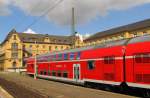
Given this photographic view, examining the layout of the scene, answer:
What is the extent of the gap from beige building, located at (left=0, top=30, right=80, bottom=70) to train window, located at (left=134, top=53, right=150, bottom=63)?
97.1 metres

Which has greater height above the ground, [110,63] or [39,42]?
[39,42]

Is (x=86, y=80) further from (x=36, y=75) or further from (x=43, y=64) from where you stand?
(x=36, y=75)

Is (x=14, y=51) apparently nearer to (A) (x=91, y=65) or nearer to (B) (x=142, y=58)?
(A) (x=91, y=65)

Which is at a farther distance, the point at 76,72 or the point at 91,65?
the point at 76,72

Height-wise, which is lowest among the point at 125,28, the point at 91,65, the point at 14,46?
the point at 91,65

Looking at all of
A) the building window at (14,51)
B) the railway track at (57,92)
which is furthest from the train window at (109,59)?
the building window at (14,51)

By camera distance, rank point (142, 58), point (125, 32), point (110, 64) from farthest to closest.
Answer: point (125, 32) → point (110, 64) → point (142, 58)

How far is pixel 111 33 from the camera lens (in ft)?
363

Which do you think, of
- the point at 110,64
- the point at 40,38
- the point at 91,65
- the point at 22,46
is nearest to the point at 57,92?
the point at 91,65

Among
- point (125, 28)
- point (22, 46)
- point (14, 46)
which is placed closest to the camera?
point (125, 28)

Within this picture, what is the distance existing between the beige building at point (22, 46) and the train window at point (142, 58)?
97.1 metres

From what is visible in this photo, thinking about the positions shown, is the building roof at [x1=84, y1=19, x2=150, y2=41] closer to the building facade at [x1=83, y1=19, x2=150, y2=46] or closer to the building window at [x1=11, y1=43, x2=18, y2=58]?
the building facade at [x1=83, y1=19, x2=150, y2=46]

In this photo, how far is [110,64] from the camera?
992 inches

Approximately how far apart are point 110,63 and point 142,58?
171 inches
